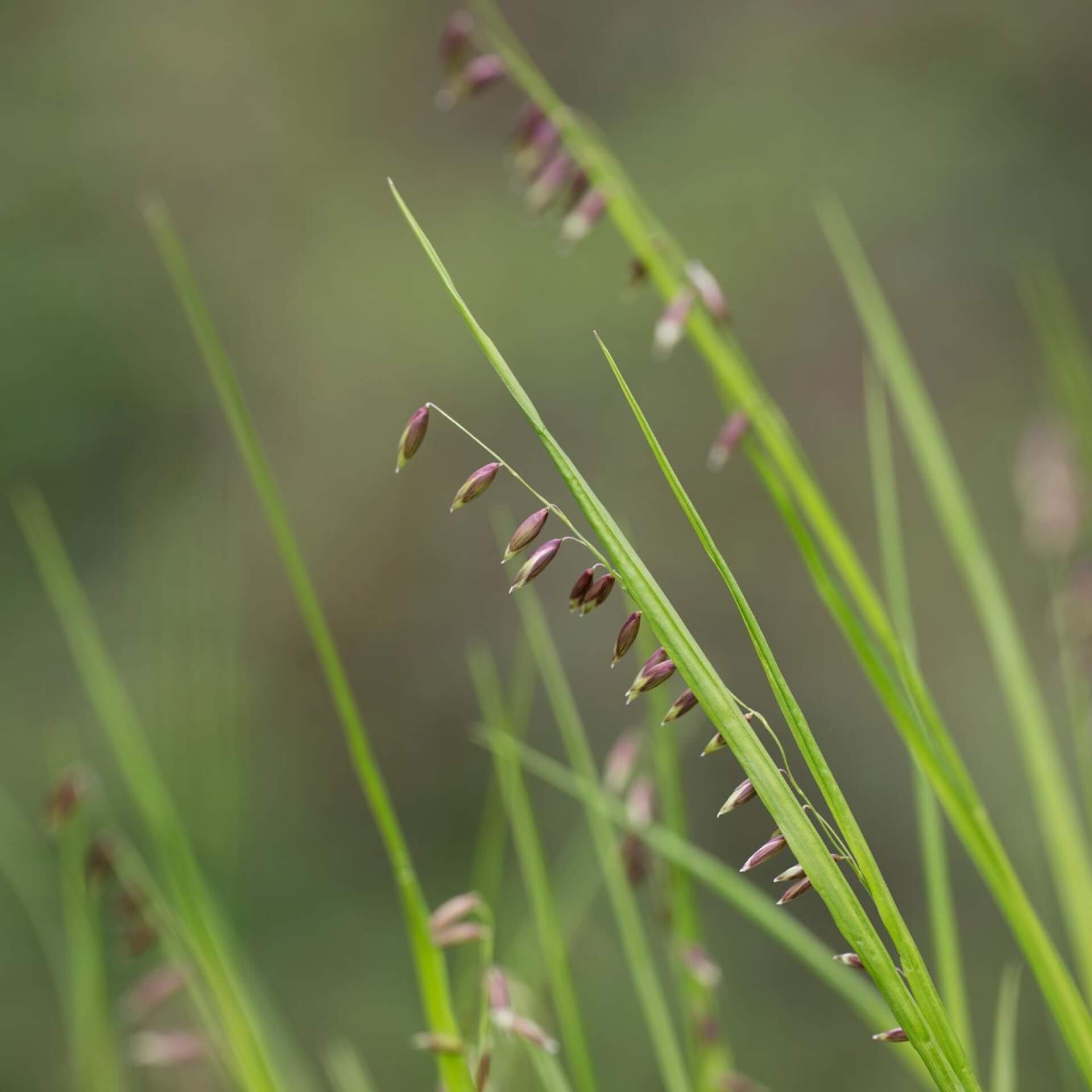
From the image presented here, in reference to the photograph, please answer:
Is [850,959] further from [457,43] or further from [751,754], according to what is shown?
[457,43]

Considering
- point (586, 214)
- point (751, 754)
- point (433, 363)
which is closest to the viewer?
point (751, 754)

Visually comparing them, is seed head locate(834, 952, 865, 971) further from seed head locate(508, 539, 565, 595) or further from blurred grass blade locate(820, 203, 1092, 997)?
blurred grass blade locate(820, 203, 1092, 997)

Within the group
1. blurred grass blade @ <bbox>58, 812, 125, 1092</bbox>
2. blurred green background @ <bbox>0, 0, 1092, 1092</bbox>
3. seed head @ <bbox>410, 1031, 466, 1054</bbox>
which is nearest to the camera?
seed head @ <bbox>410, 1031, 466, 1054</bbox>

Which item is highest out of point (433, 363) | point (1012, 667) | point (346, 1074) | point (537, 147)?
point (433, 363)

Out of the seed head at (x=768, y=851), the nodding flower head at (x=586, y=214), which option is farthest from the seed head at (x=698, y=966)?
the nodding flower head at (x=586, y=214)

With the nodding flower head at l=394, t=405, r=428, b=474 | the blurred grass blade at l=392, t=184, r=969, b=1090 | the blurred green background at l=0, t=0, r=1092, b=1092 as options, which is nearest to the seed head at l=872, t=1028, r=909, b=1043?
the blurred grass blade at l=392, t=184, r=969, b=1090

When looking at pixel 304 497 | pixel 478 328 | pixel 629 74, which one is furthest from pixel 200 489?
pixel 478 328

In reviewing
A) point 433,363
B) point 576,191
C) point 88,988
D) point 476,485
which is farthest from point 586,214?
point 433,363
